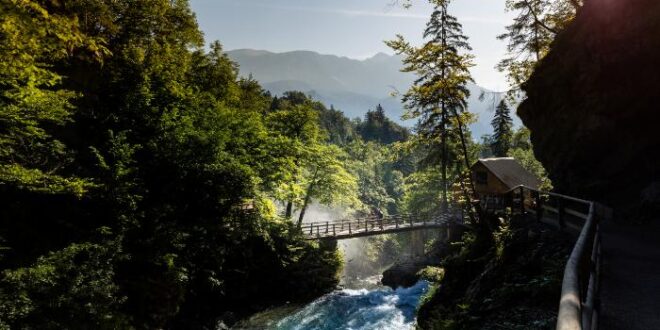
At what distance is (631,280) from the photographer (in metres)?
6.97

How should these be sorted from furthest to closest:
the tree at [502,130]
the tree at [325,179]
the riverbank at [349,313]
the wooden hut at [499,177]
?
1. the tree at [502,130]
2. the wooden hut at [499,177]
3. the tree at [325,179]
4. the riverbank at [349,313]

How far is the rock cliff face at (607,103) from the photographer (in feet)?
44.0

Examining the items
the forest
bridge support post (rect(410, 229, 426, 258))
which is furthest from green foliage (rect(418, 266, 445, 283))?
bridge support post (rect(410, 229, 426, 258))

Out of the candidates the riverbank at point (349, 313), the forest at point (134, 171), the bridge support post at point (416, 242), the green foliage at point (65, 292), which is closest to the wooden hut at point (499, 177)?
the forest at point (134, 171)

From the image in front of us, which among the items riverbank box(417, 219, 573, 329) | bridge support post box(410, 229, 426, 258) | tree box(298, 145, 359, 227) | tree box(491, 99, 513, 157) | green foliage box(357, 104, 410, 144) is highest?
green foliage box(357, 104, 410, 144)

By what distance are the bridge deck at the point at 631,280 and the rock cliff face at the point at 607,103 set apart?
9.62 ft

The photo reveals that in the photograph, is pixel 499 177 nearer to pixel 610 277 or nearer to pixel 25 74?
pixel 610 277

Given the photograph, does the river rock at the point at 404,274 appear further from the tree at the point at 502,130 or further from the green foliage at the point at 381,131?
the green foliage at the point at 381,131

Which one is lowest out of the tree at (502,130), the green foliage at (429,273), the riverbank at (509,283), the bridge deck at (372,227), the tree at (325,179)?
the green foliage at (429,273)

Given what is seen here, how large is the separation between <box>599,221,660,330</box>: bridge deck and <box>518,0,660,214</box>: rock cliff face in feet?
9.62

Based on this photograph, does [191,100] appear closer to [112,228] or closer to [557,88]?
[112,228]

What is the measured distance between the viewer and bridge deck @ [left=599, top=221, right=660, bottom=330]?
5.29m

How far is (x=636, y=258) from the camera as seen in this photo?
8.45 meters

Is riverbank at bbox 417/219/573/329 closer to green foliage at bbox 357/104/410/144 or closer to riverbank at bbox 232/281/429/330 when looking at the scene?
riverbank at bbox 232/281/429/330
